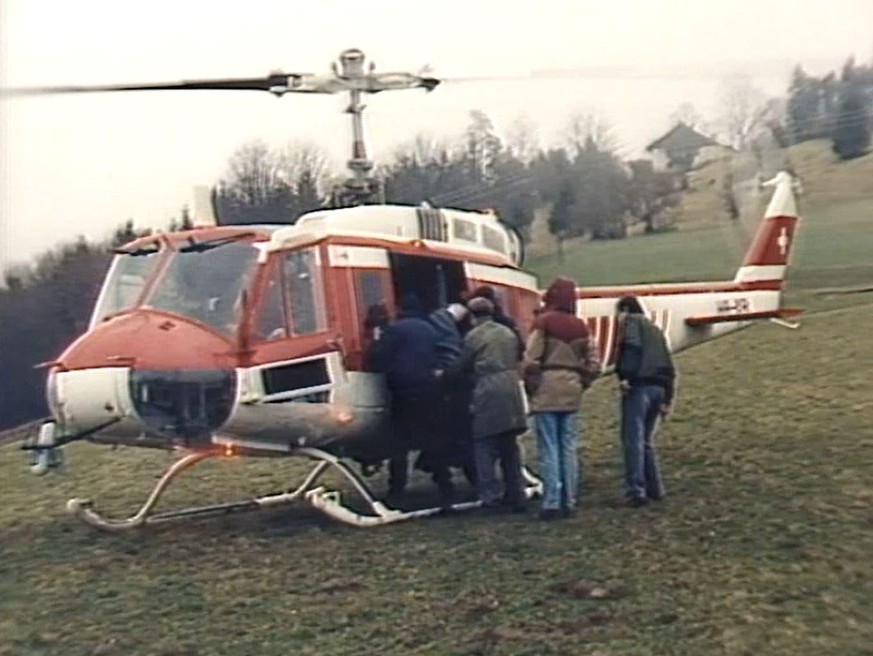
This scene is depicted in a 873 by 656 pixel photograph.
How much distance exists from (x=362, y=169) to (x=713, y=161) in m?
0.79

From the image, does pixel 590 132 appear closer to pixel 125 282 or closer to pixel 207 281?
pixel 207 281

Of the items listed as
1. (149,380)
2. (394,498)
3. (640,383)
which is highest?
(149,380)

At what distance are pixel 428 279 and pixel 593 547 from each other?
92 cm

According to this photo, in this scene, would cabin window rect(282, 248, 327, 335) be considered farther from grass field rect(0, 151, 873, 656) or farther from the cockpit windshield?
grass field rect(0, 151, 873, 656)

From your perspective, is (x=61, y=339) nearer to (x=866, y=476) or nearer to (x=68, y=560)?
(x=68, y=560)

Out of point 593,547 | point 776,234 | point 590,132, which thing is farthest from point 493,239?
point 593,547

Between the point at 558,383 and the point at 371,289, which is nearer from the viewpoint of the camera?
the point at 558,383

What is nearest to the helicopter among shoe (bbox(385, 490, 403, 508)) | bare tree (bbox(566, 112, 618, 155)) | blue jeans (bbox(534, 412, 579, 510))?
shoe (bbox(385, 490, 403, 508))

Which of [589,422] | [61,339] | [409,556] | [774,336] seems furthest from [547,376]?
[61,339]

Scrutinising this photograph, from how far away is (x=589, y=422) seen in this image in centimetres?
370

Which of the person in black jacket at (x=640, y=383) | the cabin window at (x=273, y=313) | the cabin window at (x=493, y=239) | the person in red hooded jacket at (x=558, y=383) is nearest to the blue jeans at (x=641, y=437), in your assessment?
the person in black jacket at (x=640, y=383)

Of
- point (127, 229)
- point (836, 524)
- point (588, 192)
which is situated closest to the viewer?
point (836, 524)

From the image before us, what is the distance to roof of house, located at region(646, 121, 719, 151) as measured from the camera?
3258 millimetres

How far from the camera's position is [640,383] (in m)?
3.48
